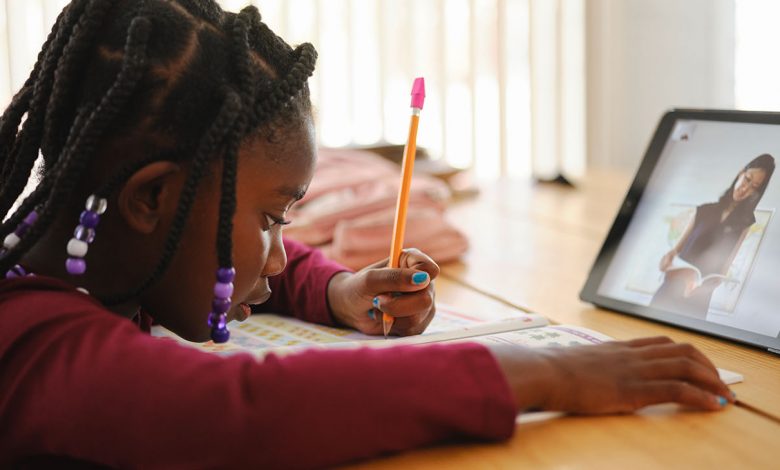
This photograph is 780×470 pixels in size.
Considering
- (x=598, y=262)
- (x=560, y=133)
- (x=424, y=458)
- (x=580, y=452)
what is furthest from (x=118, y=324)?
(x=560, y=133)

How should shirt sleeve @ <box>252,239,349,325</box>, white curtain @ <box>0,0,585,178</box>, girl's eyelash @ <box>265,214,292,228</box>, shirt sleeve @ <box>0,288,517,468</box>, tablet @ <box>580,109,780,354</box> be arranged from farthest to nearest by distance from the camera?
white curtain @ <box>0,0,585,178</box> < shirt sleeve @ <box>252,239,349,325</box> < tablet @ <box>580,109,780,354</box> < girl's eyelash @ <box>265,214,292,228</box> < shirt sleeve @ <box>0,288,517,468</box>

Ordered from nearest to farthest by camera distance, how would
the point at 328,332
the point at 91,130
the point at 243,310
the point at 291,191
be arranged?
the point at 91,130 → the point at 291,191 → the point at 243,310 → the point at 328,332

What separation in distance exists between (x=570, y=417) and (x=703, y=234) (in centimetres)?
37

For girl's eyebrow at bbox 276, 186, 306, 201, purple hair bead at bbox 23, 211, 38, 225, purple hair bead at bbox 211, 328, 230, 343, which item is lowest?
purple hair bead at bbox 211, 328, 230, 343

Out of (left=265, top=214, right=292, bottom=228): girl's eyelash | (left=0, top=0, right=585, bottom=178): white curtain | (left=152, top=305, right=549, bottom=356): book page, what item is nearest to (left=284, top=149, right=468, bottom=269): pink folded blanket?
(left=152, top=305, right=549, bottom=356): book page

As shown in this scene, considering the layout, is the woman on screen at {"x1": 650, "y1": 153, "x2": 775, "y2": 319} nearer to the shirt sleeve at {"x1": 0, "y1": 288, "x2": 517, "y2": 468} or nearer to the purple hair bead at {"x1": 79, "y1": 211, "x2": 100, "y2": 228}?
the shirt sleeve at {"x1": 0, "y1": 288, "x2": 517, "y2": 468}

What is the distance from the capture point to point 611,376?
2.32ft

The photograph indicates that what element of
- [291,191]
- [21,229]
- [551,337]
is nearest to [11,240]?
→ [21,229]

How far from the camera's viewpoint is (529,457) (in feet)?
2.11

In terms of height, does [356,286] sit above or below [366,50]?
below

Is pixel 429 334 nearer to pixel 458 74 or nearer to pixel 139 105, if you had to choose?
pixel 139 105

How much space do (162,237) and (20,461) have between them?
20 cm

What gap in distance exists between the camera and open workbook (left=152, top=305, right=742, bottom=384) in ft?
2.93

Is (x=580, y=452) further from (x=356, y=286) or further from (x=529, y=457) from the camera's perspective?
(x=356, y=286)
